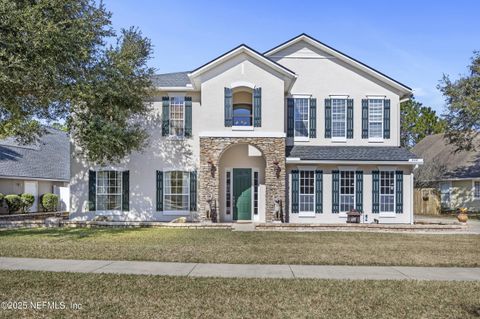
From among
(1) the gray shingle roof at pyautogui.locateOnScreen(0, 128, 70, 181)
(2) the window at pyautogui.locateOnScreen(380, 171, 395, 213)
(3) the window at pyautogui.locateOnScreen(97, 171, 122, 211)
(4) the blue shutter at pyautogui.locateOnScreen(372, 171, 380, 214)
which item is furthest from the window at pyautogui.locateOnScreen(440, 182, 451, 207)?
(1) the gray shingle roof at pyautogui.locateOnScreen(0, 128, 70, 181)

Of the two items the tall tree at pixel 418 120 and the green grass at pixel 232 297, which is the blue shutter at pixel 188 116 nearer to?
the green grass at pixel 232 297

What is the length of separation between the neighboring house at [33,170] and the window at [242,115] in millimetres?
11962

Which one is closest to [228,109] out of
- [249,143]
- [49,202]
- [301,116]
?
[249,143]

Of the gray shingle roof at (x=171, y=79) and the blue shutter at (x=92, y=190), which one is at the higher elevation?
the gray shingle roof at (x=171, y=79)

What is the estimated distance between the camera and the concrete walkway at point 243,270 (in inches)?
337

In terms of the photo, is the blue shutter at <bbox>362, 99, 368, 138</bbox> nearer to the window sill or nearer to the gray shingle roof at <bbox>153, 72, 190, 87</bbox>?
the window sill

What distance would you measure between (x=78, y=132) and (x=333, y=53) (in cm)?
1222

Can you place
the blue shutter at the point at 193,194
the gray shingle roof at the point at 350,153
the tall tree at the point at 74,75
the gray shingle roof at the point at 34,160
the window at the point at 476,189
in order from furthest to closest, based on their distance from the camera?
the window at the point at 476,189
the gray shingle roof at the point at 34,160
the blue shutter at the point at 193,194
the gray shingle roof at the point at 350,153
the tall tree at the point at 74,75

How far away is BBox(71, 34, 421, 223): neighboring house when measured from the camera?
19.2m

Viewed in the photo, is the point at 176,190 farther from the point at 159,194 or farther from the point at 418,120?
the point at 418,120

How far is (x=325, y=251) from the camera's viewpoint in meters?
11.5

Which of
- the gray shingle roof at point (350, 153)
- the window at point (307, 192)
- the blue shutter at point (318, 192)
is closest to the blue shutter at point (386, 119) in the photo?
the gray shingle roof at point (350, 153)

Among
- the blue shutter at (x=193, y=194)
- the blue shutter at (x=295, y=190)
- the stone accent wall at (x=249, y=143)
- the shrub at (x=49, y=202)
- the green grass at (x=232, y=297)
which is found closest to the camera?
the green grass at (x=232, y=297)

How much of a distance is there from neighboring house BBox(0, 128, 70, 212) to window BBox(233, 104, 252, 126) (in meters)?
12.0
